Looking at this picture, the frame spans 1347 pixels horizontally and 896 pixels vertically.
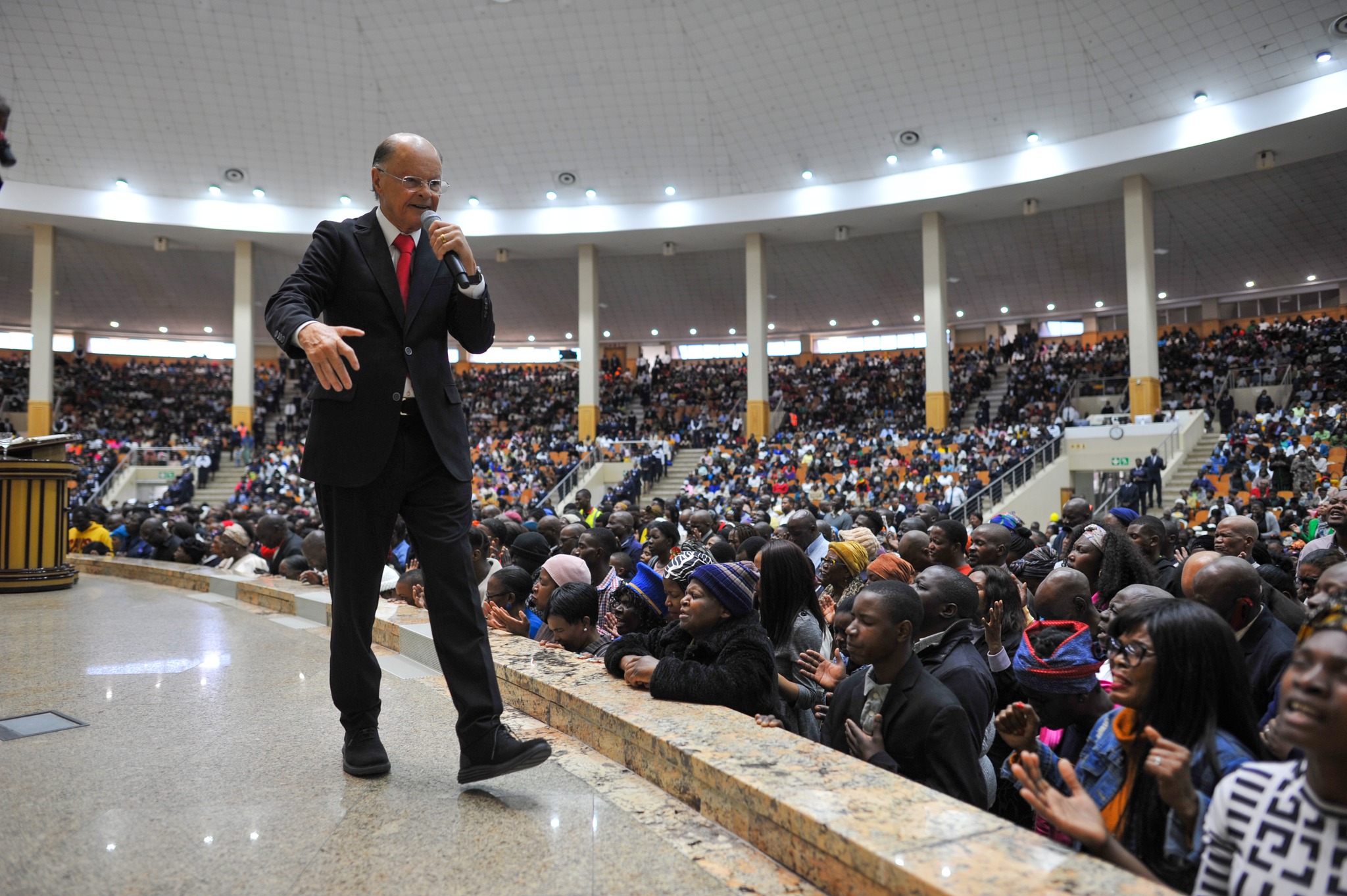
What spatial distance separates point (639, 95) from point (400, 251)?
1774 centimetres

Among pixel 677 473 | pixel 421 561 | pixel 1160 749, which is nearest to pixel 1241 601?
pixel 1160 749

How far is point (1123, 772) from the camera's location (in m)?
1.84

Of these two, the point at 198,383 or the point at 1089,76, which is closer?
the point at 1089,76

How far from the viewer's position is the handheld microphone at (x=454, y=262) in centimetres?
212

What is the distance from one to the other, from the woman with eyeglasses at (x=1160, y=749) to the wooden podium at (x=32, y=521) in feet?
21.9

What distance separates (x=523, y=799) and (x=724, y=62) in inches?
699

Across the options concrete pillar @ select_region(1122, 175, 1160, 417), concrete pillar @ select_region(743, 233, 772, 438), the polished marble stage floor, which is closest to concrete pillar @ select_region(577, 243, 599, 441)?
concrete pillar @ select_region(743, 233, 772, 438)

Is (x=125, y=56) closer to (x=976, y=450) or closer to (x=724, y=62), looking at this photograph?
(x=724, y=62)

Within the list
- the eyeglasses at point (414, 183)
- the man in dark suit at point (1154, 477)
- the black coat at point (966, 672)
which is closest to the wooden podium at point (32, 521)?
the eyeglasses at point (414, 183)

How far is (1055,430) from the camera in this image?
675 inches

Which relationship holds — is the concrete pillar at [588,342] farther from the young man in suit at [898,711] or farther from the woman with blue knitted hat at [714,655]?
the young man in suit at [898,711]

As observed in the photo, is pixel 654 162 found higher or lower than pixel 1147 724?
higher

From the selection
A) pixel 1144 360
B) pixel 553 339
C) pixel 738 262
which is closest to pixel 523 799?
pixel 1144 360

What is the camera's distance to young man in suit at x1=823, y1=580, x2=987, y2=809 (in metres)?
2.29
